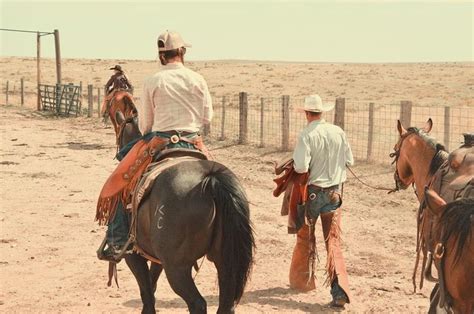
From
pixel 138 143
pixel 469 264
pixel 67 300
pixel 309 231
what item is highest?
pixel 138 143

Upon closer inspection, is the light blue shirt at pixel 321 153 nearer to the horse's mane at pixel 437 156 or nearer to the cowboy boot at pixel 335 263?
the cowboy boot at pixel 335 263

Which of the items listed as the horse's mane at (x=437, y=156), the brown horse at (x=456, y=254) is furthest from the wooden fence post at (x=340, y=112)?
the brown horse at (x=456, y=254)

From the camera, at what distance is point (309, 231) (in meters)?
7.79

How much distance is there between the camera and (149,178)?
223 inches

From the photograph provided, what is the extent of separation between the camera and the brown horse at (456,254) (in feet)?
13.5

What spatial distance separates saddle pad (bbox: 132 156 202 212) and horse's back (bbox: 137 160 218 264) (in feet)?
0.40

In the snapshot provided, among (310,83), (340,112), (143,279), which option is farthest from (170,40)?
(310,83)

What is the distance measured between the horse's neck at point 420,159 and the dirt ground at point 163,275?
127 centimetres

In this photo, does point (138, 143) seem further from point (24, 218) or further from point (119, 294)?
point (24, 218)

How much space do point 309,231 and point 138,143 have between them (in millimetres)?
2422

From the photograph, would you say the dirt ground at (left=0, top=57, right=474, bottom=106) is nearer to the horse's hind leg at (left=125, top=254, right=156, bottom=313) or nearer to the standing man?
the standing man

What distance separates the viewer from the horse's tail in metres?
5.32

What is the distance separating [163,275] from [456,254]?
4.93 m

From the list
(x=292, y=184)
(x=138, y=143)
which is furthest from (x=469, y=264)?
(x=292, y=184)
